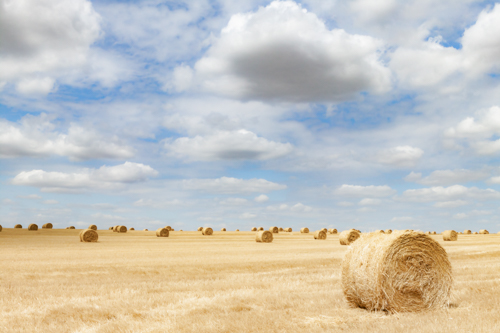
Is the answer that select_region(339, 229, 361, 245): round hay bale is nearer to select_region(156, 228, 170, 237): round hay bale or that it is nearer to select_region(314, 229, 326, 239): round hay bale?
select_region(314, 229, 326, 239): round hay bale

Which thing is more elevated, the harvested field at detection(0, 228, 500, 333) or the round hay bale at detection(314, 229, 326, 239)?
the round hay bale at detection(314, 229, 326, 239)

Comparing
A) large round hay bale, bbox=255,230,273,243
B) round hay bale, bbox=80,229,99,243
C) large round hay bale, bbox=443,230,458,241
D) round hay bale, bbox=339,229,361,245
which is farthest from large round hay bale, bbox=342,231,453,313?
large round hay bale, bbox=443,230,458,241

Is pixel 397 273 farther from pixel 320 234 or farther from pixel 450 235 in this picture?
pixel 320 234

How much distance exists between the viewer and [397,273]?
10.2 metres

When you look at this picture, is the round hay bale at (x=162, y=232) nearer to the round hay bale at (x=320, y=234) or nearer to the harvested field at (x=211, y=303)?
the round hay bale at (x=320, y=234)

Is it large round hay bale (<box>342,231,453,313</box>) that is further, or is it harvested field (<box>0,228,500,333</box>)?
large round hay bale (<box>342,231,453,313</box>)

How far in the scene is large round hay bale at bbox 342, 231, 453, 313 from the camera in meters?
9.80

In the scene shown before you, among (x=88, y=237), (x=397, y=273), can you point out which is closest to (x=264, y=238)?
(x=88, y=237)

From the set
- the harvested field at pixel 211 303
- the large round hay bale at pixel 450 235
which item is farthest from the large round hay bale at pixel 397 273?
the large round hay bale at pixel 450 235

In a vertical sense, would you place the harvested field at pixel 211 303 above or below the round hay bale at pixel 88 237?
below

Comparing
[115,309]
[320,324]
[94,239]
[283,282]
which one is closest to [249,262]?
[283,282]

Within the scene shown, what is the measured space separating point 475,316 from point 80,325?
815cm

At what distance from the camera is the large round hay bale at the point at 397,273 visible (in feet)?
32.2

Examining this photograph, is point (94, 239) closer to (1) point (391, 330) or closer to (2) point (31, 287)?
(2) point (31, 287)
